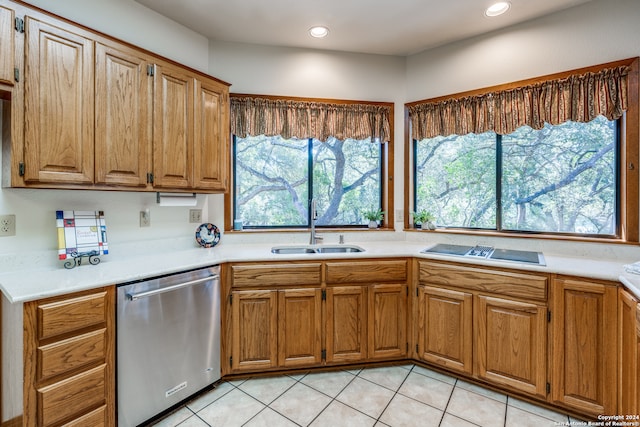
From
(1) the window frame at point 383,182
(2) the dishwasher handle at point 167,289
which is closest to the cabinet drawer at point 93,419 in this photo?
(2) the dishwasher handle at point 167,289

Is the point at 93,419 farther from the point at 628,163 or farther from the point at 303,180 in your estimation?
the point at 628,163

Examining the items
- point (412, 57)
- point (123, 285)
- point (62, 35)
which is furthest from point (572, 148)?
point (62, 35)

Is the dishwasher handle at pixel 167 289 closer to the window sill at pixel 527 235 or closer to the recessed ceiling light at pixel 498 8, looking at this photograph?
the window sill at pixel 527 235

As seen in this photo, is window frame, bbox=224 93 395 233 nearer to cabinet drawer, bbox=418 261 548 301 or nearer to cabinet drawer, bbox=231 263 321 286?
cabinet drawer, bbox=231 263 321 286

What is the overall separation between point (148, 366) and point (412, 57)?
130 inches

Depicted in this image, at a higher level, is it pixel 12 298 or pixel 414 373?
pixel 12 298

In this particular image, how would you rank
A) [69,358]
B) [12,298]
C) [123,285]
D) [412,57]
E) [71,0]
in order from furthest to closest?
[412,57]
[71,0]
[123,285]
[69,358]
[12,298]

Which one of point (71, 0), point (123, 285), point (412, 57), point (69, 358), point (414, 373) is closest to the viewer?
point (69, 358)

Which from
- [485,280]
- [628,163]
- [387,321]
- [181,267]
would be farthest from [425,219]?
[181,267]

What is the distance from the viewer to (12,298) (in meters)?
1.25

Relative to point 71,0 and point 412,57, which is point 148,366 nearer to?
point 71,0

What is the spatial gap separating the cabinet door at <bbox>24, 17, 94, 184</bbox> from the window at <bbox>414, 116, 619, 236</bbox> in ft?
8.67

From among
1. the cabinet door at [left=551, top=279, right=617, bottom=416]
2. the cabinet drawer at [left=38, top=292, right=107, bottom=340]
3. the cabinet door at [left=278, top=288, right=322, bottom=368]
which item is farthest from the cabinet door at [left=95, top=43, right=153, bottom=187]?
the cabinet door at [left=551, top=279, right=617, bottom=416]

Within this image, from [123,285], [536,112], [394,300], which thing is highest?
[536,112]
